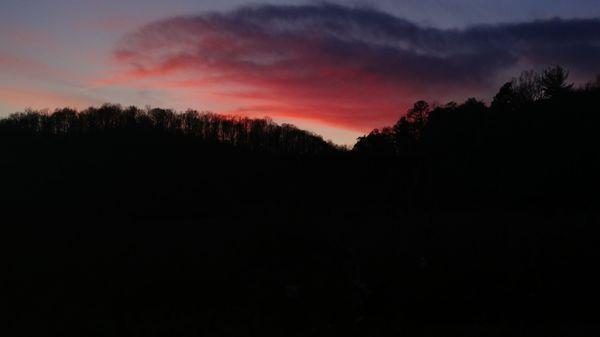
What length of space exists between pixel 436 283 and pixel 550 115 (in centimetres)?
3182

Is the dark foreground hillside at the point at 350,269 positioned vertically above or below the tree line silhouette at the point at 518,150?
below

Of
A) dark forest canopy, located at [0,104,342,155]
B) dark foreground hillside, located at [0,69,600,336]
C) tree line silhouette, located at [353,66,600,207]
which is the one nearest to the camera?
dark foreground hillside, located at [0,69,600,336]

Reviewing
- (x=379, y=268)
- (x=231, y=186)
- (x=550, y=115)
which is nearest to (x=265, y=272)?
(x=379, y=268)

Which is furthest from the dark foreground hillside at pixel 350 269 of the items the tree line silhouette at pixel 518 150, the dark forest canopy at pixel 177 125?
the dark forest canopy at pixel 177 125

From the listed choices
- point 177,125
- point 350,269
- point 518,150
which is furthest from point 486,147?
point 177,125

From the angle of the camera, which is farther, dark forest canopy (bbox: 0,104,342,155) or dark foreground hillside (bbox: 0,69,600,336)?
dark forest canopy (bbox: 0,104,342,155)

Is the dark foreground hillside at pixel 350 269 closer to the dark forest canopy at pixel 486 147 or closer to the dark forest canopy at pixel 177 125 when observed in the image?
the dark forest canopy at pixel 486 147

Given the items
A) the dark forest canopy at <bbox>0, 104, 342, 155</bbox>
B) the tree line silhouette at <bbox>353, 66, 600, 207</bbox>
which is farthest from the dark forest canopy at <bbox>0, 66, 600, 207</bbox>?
the dark forest canopy at <bbox>0, 104, 342, 155</bbox>

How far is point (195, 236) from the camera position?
89.0ft

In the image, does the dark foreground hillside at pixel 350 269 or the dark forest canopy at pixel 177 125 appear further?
the dark forest canopy at pixel 177 125

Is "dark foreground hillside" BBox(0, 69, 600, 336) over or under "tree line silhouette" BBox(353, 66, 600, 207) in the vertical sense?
under

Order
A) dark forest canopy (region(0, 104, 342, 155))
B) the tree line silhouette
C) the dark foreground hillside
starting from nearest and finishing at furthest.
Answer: the dark foreground hillside < the tree line silhouette < dark forest canopy (region(0, 104, 342, 155))

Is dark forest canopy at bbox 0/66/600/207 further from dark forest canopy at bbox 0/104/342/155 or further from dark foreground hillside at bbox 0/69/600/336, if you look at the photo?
dark forest canopy at bbox 0/104/342/155

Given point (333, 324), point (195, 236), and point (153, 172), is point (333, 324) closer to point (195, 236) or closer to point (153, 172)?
point (195, 236)
